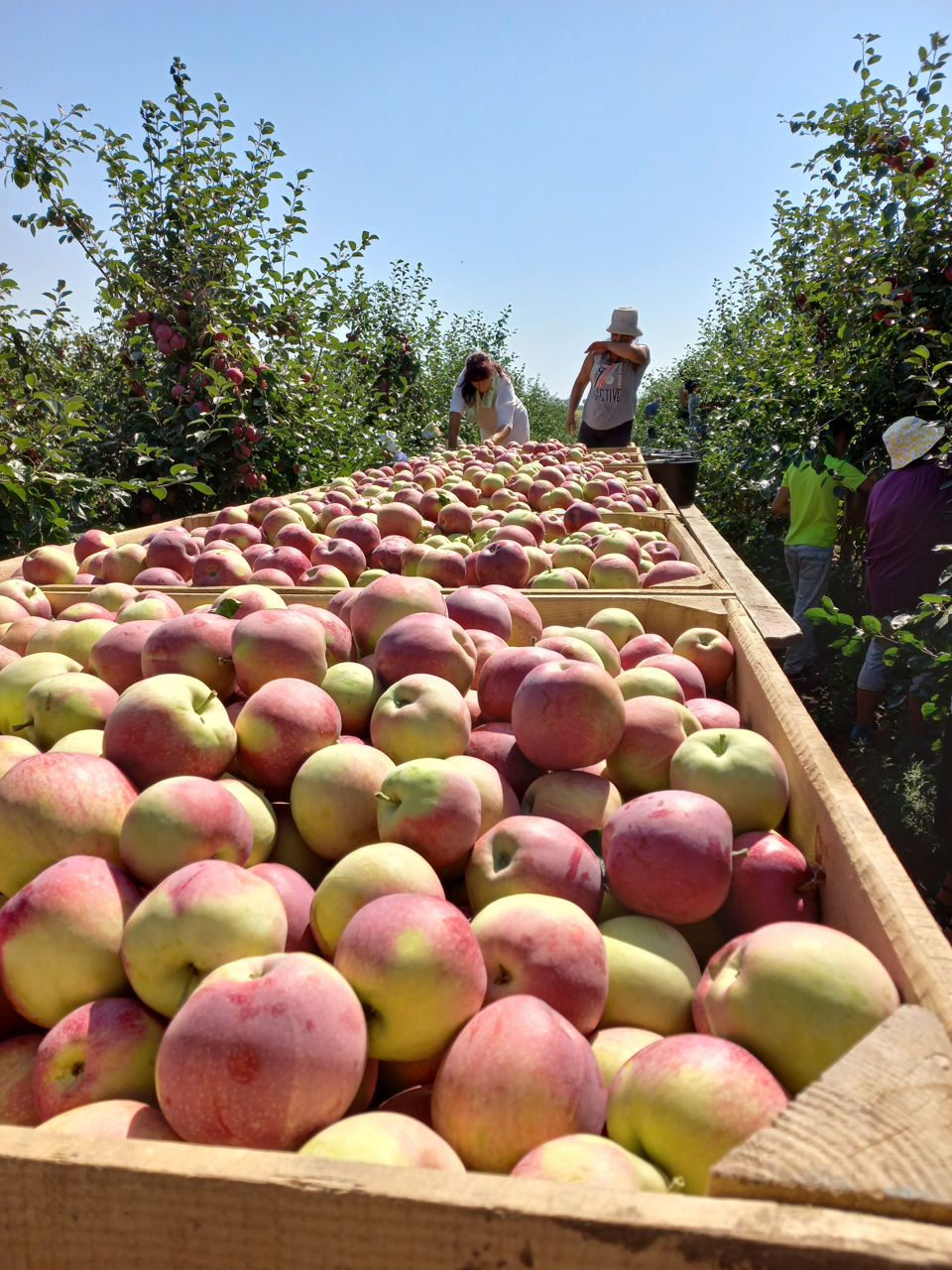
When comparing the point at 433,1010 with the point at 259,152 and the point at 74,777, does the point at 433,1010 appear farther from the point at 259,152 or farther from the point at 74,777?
the point at 259,152

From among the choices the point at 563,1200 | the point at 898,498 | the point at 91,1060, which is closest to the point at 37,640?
the point at 91,1060

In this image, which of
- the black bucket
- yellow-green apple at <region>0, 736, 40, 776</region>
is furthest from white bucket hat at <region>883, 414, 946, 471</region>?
yellow-green apple at <region>0, 736, 40, 776</region>

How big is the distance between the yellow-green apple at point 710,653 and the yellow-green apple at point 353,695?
90 cm

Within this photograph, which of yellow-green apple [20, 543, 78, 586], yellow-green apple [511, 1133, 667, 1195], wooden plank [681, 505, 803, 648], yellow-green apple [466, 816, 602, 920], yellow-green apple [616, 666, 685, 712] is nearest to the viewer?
yellow-green apple [511, 1133, 667, 1195]

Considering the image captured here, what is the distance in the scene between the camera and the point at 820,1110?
0.70 meters

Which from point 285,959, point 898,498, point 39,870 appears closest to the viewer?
point 285,959

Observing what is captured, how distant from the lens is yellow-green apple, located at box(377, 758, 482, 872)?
133cm

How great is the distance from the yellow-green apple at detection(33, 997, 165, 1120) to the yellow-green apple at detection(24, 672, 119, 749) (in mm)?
740

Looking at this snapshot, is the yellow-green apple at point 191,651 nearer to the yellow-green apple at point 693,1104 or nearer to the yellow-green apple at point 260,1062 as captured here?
the yellow-green apple at point 260,1062

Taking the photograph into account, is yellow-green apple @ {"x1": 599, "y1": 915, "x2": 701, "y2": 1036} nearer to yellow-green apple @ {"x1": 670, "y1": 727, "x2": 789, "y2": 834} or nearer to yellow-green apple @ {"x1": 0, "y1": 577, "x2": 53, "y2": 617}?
yellow-green apple @ {"x1": 670, "y1": 727, "x2": 789, "y2": 834}

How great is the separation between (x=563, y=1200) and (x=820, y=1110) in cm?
24

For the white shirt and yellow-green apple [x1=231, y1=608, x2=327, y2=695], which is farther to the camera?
the white shirt

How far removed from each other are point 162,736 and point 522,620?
116cm

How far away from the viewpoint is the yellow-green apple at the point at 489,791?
1502 mm
